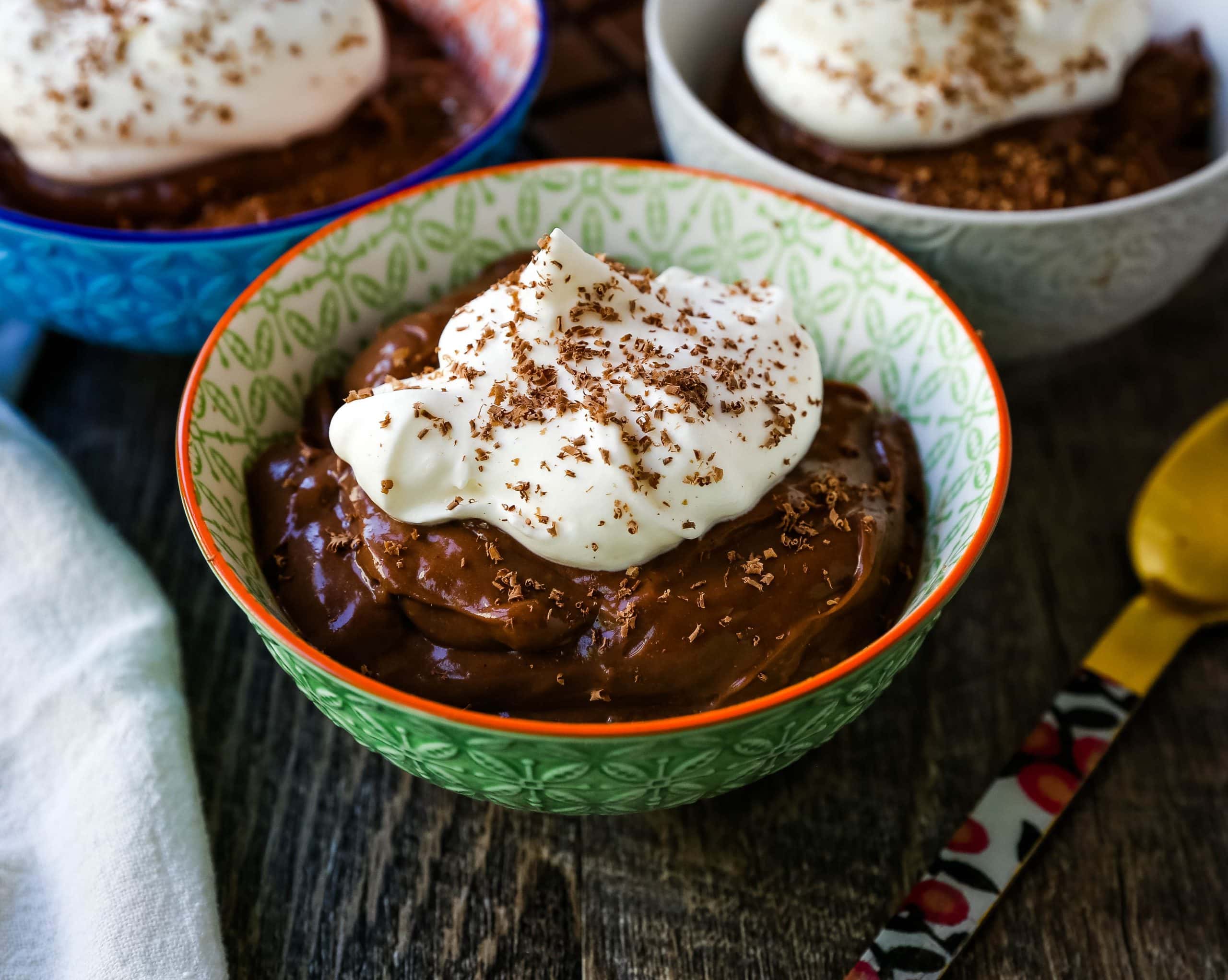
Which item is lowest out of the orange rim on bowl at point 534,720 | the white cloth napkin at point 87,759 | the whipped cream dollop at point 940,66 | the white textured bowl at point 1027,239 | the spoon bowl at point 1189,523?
the white cloth napkin at point 87,759

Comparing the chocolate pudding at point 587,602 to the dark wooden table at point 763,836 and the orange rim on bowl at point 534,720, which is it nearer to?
the orange rim on bowl at point 534,720

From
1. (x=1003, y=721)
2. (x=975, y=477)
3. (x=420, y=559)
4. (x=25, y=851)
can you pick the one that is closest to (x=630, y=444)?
(x=420, y=559)

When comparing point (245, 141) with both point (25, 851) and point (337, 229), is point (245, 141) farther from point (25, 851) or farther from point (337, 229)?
point (25, 851)

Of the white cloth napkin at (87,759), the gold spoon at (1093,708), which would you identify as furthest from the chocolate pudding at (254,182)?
the gold spoon at (1093,708)

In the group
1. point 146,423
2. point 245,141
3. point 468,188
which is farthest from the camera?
point 146,423

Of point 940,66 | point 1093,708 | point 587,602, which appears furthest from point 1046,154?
point 587,602

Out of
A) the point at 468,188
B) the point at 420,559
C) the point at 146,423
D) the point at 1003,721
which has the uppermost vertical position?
the point at 468,188

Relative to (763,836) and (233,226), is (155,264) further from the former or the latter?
(763,836)

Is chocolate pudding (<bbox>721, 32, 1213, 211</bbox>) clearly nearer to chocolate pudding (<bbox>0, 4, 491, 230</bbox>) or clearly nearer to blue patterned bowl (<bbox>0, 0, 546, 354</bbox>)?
blue patterned bowl (<bbox>0, 0, 546, 354</bbox>)
